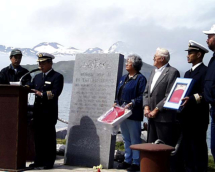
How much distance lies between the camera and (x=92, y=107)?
285 inches

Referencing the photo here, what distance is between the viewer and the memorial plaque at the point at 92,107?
23.1 feet

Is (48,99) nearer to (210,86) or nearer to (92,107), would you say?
(92,107)

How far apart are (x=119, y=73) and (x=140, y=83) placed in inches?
23.4

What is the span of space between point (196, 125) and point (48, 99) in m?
2.50

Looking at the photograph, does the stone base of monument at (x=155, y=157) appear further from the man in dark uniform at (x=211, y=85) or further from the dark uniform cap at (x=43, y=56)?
the dark uniform cap at (x=43, y=56)

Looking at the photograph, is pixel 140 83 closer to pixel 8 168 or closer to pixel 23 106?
pixel 23 106

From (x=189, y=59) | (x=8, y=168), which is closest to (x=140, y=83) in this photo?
(x=189, y=59)

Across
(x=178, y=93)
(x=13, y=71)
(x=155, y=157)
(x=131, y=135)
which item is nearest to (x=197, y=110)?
(x=178, y=93)

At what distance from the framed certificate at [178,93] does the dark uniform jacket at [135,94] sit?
1202 millimetres

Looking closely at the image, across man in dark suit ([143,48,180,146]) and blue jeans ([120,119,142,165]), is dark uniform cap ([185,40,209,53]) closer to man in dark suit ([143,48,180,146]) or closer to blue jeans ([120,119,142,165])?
man in dark suit ([143,48,180,146])

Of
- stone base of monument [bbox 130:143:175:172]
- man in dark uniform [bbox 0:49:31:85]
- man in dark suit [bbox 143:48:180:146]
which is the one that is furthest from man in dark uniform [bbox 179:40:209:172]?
man in dark uniform [bbox 0:49:31:85]

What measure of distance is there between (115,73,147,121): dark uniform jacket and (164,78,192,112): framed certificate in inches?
47.3

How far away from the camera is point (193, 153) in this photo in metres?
5.66

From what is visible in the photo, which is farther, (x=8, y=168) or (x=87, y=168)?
(x=87, y=168)
